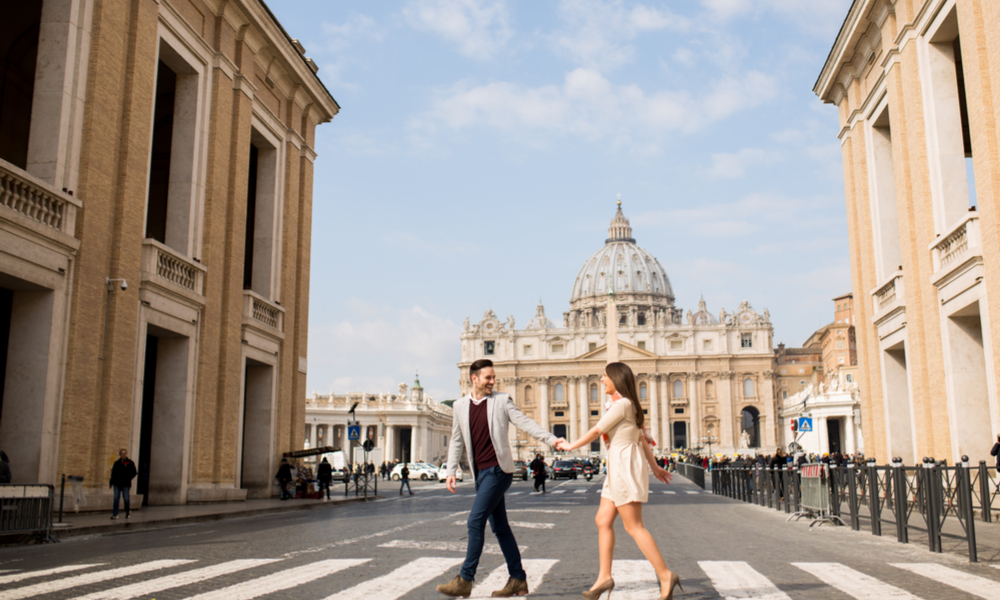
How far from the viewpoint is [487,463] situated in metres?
6.76

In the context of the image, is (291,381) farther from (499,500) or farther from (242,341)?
(499,500)

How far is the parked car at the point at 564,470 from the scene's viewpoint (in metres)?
51.7

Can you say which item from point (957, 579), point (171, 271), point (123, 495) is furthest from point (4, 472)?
point (957, 579)

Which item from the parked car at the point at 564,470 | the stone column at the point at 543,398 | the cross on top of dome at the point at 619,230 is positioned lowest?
the parked car at the point at 564,470

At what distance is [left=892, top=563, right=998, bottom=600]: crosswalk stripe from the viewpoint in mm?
6922

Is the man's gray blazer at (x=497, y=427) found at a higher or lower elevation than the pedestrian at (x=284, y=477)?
higher

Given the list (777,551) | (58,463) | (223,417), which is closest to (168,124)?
(223,417)

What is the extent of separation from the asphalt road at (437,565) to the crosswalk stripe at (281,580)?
10 mm

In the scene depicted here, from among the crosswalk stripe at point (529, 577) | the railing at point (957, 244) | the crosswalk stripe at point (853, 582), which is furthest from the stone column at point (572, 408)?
the crosswalk stripe at point (853, 582)

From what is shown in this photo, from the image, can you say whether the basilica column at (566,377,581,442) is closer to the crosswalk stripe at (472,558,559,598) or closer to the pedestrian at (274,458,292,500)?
the pedestrian at (274,458,292,500)

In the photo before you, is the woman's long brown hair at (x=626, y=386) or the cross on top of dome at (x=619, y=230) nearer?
the woman's long brown hair at (x=626, y=386)

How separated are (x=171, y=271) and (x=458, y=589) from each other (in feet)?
47.1

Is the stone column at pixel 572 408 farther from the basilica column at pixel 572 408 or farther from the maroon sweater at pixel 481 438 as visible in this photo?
the maroon sweater at pixel 481 438

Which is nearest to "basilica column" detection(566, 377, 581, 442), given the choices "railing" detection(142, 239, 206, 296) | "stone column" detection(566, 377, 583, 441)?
"stone column" detection(566, 377, 583, 441)
